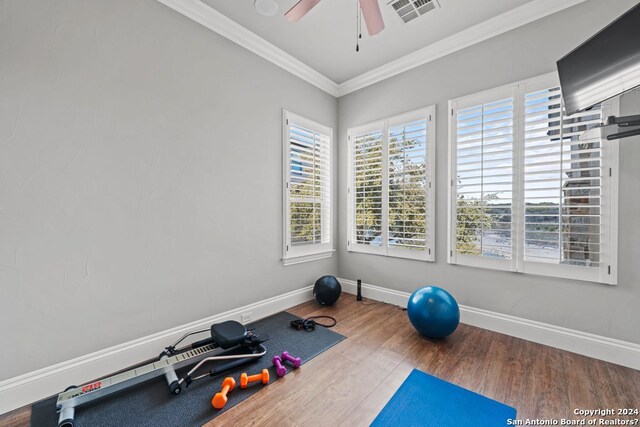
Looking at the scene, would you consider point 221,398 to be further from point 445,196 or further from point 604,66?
point 604,66

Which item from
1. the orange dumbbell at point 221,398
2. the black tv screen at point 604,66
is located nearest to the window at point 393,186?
the black tv screen at point 604,66

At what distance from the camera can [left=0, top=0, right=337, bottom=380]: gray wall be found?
67.4 inches

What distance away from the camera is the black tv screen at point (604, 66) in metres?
1.49

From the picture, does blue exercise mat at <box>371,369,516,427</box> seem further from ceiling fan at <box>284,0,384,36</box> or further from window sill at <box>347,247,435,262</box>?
ceiling fan at <box>284,0,384,36</box>

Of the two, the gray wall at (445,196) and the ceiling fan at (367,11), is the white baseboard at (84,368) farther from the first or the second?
the ceiling fan at (367,11)

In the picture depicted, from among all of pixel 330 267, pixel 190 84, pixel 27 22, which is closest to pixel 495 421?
pixel 330 267

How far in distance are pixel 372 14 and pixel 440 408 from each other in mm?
2571

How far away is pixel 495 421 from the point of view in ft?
5.13

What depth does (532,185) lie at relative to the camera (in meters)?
2.48

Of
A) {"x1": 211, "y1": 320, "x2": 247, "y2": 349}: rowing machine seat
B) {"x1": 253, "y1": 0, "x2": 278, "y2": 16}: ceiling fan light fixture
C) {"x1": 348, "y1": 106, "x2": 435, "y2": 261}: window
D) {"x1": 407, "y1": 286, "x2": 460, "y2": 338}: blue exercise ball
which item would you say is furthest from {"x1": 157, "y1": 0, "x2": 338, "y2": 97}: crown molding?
{"x1": 407, "y1": 286, "x2": 460, "y2": 338}: blue exercise ball

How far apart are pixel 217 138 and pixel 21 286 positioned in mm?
1760

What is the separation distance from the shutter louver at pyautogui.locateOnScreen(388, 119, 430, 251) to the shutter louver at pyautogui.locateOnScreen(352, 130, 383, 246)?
176 mm

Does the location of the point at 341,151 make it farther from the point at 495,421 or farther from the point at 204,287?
the point at 495,421

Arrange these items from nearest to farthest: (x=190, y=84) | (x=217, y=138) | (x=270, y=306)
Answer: (x=190, y=84), (x=217, y=138), (x=270, y=306)
